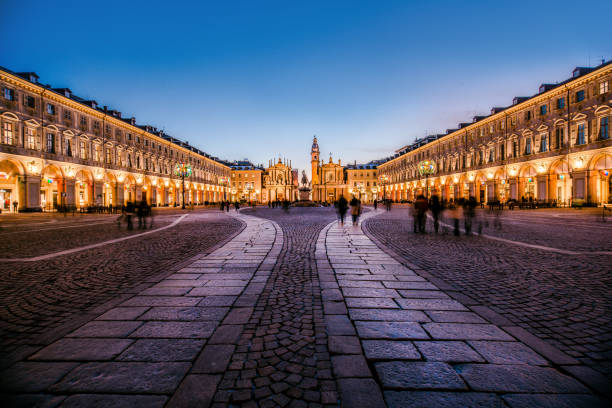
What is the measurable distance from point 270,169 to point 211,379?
100554 mm

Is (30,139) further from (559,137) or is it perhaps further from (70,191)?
(559,137)

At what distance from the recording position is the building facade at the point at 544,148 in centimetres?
2702

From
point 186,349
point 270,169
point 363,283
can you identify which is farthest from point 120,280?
point 270,169

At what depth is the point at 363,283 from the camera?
15.8 ft

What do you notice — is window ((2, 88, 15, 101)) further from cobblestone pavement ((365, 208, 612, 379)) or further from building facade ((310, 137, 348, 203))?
building facade ((310, 137, 348, 203))

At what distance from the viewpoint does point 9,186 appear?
92.5ft

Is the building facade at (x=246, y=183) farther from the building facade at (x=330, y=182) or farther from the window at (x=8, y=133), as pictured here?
the window at (x=8, y=133)

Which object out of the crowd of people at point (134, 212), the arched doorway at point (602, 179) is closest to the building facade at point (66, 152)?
the crowd of people at point (134, 212)

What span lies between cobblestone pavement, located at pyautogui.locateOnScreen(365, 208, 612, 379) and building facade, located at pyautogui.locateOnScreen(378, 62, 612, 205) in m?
26.6

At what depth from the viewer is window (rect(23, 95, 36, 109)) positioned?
91.5 ft

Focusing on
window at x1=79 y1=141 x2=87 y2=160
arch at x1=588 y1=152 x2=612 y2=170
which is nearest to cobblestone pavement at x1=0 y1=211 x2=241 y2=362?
window at x1=79 y1=141 x2=87 y2=160

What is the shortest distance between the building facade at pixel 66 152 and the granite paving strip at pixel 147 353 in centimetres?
3373

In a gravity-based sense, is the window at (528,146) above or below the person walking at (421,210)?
above

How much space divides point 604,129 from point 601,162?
2993 mm
